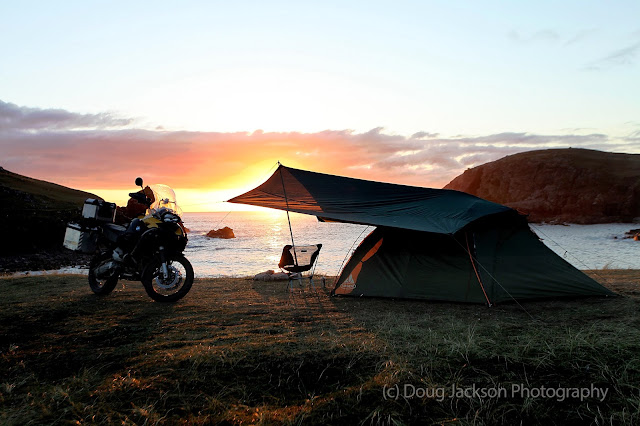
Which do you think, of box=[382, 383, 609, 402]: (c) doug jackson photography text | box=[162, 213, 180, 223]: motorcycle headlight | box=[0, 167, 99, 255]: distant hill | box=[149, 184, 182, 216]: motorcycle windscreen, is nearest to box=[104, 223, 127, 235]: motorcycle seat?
box=[149, 184, 182, 216]: motorcycle windscreen

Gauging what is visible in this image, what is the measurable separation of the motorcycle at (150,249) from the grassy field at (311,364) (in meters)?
0.68

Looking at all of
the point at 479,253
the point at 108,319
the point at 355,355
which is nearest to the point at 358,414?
the point at 355,355

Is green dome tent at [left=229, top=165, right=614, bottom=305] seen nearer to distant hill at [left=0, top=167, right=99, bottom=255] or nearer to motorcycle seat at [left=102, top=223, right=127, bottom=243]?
motorcycle seat at [left=102, top=223, right=127, bottom=243]

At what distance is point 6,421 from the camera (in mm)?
3229

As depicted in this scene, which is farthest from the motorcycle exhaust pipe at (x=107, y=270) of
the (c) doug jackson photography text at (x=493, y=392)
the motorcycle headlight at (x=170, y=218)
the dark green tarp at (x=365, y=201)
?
the (c) doug jackson photography text at (x=493, y=392)

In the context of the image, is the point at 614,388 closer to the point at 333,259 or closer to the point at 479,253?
the point at 479,253

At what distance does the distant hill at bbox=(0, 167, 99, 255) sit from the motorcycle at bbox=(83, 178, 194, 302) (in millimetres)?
24397

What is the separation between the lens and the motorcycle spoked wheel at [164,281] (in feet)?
24.9

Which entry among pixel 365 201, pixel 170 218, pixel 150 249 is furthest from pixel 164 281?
pixel 365 201

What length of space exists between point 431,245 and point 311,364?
485cm

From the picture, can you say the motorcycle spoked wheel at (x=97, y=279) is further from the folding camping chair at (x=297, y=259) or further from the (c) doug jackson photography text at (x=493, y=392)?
the (c) doug jackson photography text at (x=493, y=392)

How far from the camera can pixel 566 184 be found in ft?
267

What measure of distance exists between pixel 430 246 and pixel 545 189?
8600cm

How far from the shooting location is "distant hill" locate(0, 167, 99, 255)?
28641 mm
